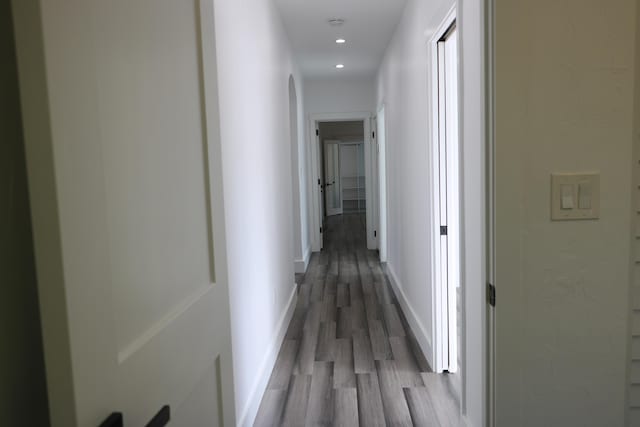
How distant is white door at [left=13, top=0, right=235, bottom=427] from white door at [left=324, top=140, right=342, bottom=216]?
35.7 ft

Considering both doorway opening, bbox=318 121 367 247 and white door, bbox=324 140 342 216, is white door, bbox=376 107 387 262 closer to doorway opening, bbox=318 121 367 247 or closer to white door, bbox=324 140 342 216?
doorway opening, bbox=318 121 367 247

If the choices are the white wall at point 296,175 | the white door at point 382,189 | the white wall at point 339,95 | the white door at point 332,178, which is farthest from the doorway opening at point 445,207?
the white door at point 332,178

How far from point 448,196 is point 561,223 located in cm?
162

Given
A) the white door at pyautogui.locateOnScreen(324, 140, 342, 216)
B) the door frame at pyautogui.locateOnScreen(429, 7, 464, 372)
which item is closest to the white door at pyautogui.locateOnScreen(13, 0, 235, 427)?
the door frame at pyautogui.locateOnScreen(429, 7, 464, 372)

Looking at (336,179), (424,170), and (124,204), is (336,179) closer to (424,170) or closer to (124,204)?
(424,170)

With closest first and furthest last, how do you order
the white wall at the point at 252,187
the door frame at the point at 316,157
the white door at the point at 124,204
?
the white door at the point at 124,204, the white wall at the point at 252,187, the door frame at the point at 316,157

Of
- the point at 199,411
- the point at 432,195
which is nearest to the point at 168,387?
the point at 199,411

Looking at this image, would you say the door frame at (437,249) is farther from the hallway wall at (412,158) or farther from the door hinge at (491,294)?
the door hinge at (491,294)

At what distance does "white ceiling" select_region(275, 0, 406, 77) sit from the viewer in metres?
3.90

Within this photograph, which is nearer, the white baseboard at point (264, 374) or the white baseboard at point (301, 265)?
the white baseboard at point (264, 374)

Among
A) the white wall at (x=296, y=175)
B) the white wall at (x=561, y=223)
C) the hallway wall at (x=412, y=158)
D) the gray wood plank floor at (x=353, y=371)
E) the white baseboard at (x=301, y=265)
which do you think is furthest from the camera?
the white baseboard at (x=301, y=265)

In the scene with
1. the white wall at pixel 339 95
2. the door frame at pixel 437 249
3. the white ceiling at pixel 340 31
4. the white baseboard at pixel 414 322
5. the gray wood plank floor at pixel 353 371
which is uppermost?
the white ceiling at pixel 340 31

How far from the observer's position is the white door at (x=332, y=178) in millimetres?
12094

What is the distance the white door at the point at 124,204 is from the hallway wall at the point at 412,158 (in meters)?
1.73
